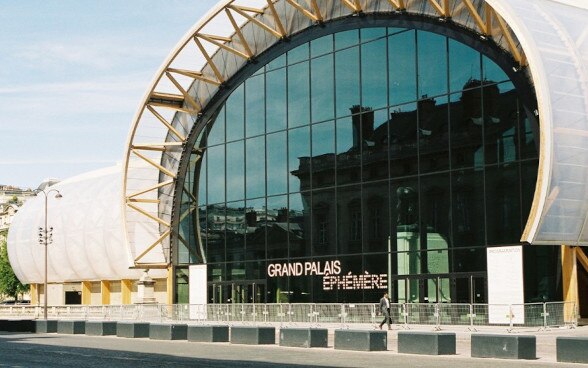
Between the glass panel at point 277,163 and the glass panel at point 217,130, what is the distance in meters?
4.58

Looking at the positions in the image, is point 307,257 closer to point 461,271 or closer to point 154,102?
point 461,271

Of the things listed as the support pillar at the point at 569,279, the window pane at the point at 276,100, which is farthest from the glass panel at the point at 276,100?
the support pillar at the point at 569,279

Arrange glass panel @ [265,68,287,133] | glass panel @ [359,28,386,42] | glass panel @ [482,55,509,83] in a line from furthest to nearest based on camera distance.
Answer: glass panel @ [265,68,287,133] → glass panel @ [359,28,386,42] → glass panel @ [482,55,509,83]

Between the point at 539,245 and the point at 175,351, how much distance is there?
16.0 m

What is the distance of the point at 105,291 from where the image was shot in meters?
80.4

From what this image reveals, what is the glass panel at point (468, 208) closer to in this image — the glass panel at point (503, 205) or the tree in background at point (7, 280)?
the glass panel at point (503, 205)

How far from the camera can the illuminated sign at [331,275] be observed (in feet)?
145

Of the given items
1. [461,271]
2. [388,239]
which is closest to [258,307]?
[388,239]

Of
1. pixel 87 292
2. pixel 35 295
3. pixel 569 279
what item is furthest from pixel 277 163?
pixel 35 295

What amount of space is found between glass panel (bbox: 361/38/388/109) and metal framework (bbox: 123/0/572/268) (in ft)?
5.95

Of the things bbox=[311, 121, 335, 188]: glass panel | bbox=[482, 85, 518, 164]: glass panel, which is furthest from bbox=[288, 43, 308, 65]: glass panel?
bbox=[482, 85, 518, 164]: glass panel

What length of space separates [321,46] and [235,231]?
11932mm

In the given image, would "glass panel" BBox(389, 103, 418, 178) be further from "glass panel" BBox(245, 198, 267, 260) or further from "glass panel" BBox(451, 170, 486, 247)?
"glass panel" BBox(245, 198, 267, 260)

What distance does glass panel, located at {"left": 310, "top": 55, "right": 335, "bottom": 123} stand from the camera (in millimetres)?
47500
